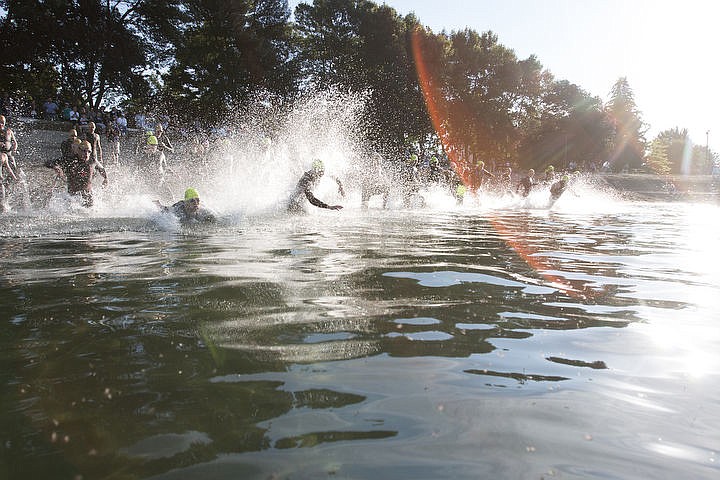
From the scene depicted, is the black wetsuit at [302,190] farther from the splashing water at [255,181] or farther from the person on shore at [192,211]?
the person on shore at [192,211]

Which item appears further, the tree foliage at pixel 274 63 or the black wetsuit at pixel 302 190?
the tree foliage at pixel 274 63

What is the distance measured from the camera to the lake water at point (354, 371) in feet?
7.22

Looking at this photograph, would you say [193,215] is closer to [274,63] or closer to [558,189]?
[558,189]

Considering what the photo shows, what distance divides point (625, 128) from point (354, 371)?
296 ft

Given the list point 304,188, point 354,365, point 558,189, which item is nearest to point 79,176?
point 304,188

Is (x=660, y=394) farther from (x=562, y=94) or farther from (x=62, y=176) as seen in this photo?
(x=562, y=94)

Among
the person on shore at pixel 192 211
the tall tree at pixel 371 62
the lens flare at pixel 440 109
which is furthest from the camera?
the lens flare at pixel 440 109

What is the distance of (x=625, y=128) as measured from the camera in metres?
82.2

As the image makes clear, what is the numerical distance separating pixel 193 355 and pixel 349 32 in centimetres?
4450

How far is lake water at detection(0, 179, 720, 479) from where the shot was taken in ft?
7.22

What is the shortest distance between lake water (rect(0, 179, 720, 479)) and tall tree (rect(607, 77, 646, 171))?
79158 millimetres

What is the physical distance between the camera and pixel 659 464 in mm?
2195

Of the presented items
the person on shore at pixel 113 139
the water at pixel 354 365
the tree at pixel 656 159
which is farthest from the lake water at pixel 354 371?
the tree at pixel 656 159

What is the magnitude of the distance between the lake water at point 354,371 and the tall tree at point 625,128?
79158 millimetres
